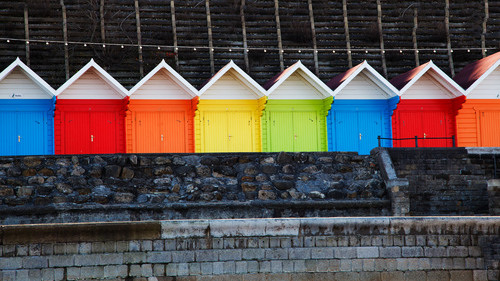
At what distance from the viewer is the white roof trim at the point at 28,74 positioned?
20.3 metres

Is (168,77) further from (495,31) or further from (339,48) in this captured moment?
(495,31)

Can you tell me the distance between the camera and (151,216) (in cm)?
1533

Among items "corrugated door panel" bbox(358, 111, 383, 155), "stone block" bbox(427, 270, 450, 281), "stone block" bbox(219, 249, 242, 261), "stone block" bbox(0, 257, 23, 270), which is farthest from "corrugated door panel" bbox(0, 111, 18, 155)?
"stone block" bbox(427, 270, 450, 281)

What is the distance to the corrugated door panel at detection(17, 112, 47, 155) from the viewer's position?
2088 centimetres

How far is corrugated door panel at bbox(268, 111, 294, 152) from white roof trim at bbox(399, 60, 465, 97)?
3370 mm

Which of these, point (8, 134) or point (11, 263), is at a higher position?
point (8, 134)

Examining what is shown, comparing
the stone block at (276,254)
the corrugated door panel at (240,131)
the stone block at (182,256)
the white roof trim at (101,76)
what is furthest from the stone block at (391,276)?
the white roof trim at (101,76)

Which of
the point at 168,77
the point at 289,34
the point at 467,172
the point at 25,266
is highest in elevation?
the point at 289,34

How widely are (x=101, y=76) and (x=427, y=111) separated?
972cm

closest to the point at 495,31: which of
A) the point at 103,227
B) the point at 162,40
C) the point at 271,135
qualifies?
the point at 271,135

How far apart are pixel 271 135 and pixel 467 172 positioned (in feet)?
20.9

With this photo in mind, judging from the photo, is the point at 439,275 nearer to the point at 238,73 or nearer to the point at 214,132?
the point at 214,132

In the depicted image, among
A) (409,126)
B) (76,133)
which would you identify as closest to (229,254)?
(76,133)

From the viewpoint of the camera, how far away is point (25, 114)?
2097cm
